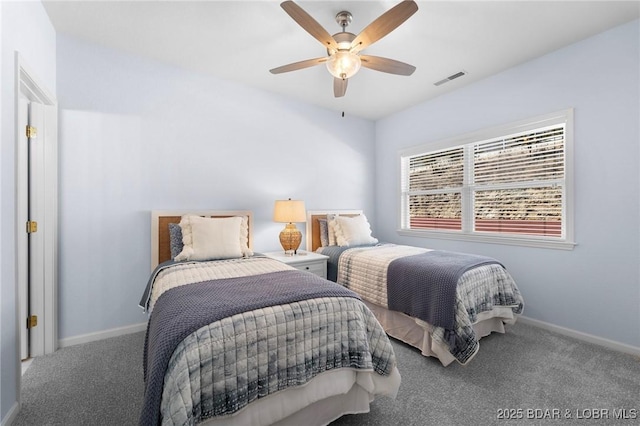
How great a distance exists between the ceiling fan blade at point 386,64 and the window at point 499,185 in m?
1.61

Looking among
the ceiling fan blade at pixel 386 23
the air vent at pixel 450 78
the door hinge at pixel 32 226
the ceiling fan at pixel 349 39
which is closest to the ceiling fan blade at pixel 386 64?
the ceiling fan at pixel 349 39

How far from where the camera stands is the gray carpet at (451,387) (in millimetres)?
1670

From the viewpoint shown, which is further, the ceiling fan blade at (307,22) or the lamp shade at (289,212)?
the lamp shade at (289,212)

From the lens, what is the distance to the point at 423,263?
2.53 metres

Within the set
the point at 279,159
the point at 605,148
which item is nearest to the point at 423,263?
the point at 605,148

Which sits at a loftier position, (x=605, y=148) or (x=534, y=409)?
(x=605, y=148)

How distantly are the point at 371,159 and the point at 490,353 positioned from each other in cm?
316

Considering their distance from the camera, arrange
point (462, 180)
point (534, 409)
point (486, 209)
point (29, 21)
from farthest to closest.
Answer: point (462, 180) < point (486, 209) < point (29, 21) < point (534, 409)

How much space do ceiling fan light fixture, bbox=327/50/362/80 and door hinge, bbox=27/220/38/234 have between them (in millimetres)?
2619

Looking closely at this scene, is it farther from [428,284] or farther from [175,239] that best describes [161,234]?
[428,284]

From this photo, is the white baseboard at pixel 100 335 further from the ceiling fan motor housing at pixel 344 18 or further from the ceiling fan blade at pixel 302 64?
the ceiling fan motor housing at pixel 344 18

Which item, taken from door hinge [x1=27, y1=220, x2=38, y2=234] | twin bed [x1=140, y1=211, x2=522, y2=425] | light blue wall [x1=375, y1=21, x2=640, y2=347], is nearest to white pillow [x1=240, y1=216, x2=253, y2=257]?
twin bed [x1=140, y1=211, x2=522, y2=425]

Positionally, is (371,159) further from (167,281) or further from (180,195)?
(167,281)

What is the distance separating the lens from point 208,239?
8.60 feet
